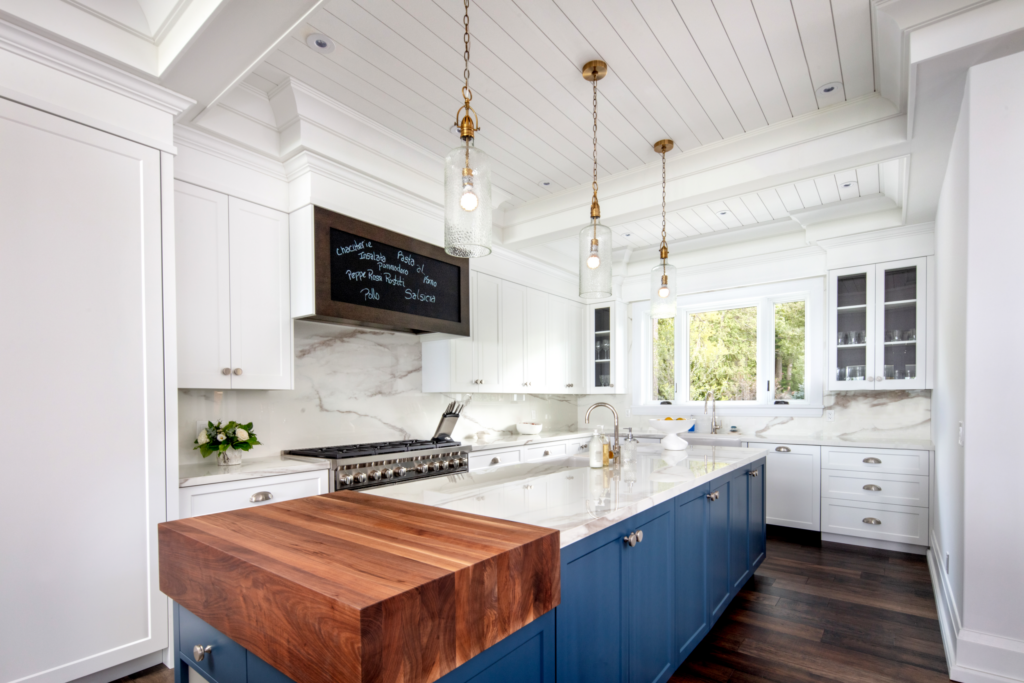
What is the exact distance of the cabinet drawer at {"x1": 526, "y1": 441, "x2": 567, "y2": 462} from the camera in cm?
464

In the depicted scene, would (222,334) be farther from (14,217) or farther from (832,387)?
(832,387)

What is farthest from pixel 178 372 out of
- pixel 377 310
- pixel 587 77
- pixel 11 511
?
pixel 587 77

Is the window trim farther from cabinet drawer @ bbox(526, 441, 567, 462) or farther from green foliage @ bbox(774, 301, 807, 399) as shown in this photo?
cabinet drawer @ bbox(526, 441, 567, 462)

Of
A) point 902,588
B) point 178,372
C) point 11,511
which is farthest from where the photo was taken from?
point 902,588

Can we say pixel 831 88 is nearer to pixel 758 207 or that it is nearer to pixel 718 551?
pixel 758 207

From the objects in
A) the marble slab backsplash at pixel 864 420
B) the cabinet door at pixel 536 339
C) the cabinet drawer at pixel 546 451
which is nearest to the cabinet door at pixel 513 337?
the cabinet door at pixel 536 339

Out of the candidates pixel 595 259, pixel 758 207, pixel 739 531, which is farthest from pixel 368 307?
pixel 758 207

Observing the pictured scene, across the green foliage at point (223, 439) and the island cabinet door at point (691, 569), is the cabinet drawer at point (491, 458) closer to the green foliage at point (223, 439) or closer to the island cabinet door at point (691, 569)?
the green foliage at point (223, 439)

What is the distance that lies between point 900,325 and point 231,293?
4.89 m

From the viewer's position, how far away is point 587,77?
267 cm

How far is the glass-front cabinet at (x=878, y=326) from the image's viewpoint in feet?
14.1

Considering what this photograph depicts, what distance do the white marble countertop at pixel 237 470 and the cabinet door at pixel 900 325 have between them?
4.33 metres

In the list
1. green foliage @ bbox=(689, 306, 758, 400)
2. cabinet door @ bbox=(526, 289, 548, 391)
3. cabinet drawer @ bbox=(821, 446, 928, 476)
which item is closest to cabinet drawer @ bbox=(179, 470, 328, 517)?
cabinet door @ bbox=(526, 289, 548, 391)

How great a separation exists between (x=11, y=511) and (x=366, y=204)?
2.23 meters
